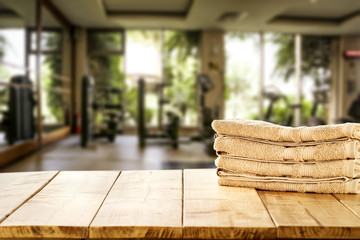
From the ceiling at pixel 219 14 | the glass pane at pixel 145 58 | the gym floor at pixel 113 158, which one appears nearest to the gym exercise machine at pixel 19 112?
the gym floor at pixel 113 158

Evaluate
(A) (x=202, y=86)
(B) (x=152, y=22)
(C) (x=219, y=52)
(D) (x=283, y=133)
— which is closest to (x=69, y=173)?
(D) (x=283, y=133)

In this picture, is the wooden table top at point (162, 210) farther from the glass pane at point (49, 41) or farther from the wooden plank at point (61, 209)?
the glass pane at point (49, 41)

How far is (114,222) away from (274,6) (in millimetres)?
6415

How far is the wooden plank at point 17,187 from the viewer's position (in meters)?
0.84

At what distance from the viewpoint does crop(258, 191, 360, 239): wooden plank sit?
709mm

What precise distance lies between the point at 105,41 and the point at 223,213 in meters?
8.15

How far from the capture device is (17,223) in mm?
727

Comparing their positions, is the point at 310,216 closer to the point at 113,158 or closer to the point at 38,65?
the point at 113,158

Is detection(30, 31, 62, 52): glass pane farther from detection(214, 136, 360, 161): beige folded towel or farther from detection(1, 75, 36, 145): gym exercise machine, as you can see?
detection(214, 136, 360, 161): beige folded towel

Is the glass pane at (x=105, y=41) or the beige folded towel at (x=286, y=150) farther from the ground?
the glass pane at (x=105, y=41)

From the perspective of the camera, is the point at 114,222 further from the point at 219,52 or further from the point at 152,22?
the point at 219,52

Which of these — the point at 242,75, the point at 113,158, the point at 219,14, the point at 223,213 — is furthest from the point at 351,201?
the point at 242,75

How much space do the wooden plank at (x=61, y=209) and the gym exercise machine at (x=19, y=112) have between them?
149 inches

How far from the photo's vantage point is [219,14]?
7211 millimetres
